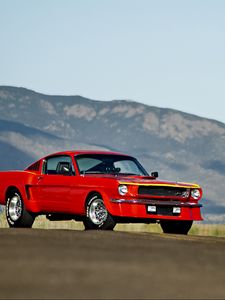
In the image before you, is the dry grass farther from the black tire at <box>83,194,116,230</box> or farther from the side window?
the black tire at <box>83,194,116,230</box>

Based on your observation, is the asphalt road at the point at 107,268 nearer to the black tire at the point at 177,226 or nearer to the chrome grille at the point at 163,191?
the chrome grille at the point at 163,191

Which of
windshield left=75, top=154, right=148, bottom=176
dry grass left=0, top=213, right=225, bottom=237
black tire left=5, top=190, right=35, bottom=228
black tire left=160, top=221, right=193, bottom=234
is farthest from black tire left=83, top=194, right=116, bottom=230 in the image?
dry grass left=0, top=213, right=225, bottom=237

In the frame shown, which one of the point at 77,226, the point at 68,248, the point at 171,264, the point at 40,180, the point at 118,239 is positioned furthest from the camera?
the point at 77,226

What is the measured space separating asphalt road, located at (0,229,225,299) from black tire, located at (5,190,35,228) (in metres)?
4.89

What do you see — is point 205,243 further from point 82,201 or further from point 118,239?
point 82,201

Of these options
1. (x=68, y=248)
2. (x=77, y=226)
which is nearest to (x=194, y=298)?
(x=68, y=248)

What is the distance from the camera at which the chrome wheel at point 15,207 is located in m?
19.6

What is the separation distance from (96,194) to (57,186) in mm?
1211

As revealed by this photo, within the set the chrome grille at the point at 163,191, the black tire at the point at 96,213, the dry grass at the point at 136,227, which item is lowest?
the dry grass at the point at 136,227

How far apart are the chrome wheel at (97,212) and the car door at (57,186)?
2.31 ft

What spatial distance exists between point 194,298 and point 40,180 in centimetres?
1170

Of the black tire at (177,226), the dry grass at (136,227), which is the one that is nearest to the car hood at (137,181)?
the black tire at (177,226)

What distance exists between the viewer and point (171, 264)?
405 inches

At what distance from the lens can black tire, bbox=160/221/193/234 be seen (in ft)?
62.3
